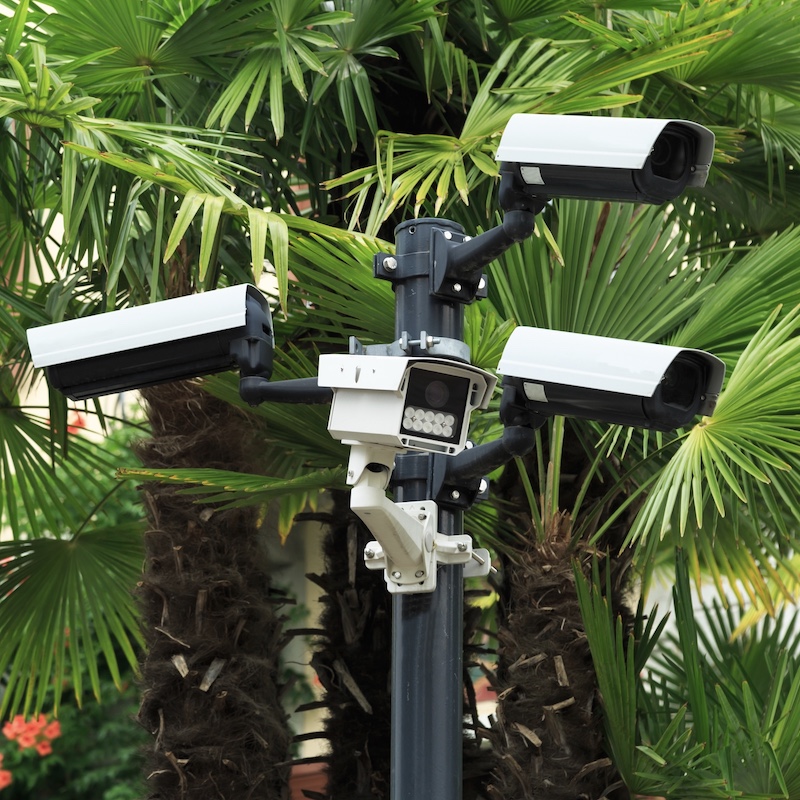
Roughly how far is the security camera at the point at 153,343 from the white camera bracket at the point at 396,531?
32 centimetres

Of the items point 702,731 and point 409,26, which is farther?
point 409,26

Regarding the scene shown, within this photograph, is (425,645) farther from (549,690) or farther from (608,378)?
(549,690)

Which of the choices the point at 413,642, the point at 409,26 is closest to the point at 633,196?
the point at 413,642

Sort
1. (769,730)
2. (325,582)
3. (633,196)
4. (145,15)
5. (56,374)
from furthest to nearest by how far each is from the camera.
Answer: (325,582), (145,15), (769,730), (56,374), (633,196)

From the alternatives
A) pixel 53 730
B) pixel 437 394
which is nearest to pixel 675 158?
pixel 437 394

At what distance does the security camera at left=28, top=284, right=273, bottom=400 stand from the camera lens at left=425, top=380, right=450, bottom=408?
1.16 ft

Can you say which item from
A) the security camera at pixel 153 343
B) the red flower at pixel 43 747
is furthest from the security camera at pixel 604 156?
the red flower at pixel 43 747

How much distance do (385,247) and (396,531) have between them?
1.43 meters

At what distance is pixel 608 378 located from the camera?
84.9 inches

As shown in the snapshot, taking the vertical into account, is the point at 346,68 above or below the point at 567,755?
above

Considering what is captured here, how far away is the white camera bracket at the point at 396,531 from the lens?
228cm

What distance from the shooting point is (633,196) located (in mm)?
2246

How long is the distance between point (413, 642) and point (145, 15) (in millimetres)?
2645

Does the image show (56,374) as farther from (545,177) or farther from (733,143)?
(733,143)
